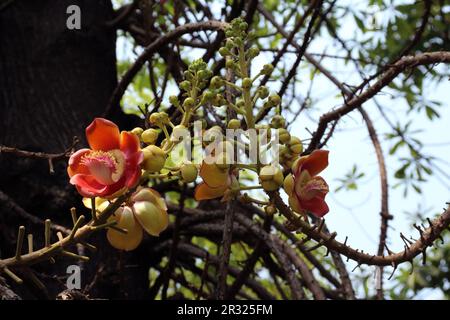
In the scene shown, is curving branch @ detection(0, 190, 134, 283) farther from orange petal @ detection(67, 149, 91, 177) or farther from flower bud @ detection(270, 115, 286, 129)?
flower bud @ detection(270, 115, 286, 129)

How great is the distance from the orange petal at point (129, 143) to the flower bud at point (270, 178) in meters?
0.18

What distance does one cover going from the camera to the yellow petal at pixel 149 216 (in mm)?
1031

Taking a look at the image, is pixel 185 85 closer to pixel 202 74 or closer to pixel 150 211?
pixel 202 74

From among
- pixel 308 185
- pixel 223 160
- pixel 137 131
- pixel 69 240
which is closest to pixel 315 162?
pixel 308 185

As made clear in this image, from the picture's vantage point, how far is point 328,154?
1069 mm

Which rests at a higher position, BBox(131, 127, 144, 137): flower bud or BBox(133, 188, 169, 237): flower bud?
BBox(131, 127, 144, 137): flower bud

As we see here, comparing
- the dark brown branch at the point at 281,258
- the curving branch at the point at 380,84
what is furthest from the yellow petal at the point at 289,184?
the dark brown branch at the point at 281,258

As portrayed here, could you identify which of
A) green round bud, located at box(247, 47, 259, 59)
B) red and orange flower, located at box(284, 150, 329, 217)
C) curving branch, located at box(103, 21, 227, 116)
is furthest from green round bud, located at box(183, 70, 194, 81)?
curving branch, located at box(103, 21, 227, 116)

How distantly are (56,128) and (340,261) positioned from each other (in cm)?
91

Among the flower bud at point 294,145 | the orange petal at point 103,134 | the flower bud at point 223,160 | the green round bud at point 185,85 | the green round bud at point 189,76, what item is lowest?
the flower bud at point 223,160

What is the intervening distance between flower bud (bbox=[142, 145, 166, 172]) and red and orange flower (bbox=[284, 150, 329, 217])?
191 mm

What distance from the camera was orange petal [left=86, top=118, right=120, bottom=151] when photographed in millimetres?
1041

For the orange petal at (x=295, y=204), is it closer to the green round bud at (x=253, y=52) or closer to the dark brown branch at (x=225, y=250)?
the green round bud at (x=253, y=52)
